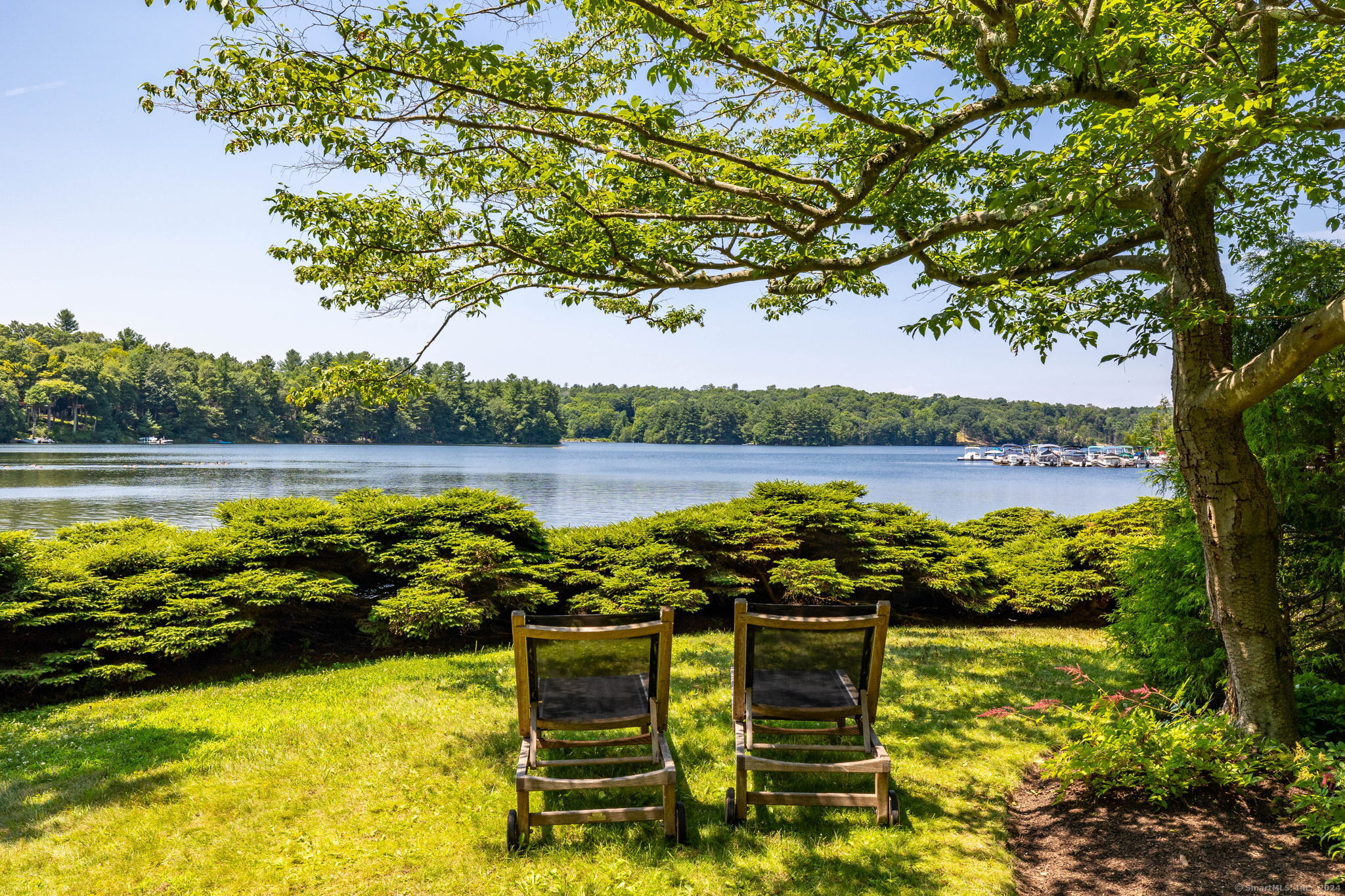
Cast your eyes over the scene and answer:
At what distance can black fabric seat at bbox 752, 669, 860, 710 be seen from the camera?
3873mm

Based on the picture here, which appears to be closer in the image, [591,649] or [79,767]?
[591,649]

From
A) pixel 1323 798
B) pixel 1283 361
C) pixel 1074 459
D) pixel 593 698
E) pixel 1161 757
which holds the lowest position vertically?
pixel 1074 459

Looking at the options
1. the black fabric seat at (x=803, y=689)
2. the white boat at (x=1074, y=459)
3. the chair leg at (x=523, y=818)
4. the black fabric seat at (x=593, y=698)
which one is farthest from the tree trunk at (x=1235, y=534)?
the white boat at (x=1074, y=459)

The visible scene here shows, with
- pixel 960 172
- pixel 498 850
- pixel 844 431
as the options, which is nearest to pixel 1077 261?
pixel 960 172

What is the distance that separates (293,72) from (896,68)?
3.73 meters

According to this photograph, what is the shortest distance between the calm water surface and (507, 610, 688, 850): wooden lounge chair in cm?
1418

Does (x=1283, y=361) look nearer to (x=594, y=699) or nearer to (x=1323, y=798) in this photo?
(x=1323, y=798)

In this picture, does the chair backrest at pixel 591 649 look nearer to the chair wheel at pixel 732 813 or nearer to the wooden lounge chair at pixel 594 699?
the wooden lounge chair at pixel 594 699

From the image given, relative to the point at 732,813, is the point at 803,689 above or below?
above

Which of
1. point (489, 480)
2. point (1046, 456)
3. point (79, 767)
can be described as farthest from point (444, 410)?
point (79, 767)

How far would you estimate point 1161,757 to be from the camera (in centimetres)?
367

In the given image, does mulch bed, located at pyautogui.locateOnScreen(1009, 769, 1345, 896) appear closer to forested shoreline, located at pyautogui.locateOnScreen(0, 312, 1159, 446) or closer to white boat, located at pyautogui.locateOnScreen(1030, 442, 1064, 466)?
forested shoreline, located at pyautogui.locateOnScreen(0, 312, 1159, 446)

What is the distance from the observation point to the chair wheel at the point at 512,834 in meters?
3.33

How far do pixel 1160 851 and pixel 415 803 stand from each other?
3756 millimetres
